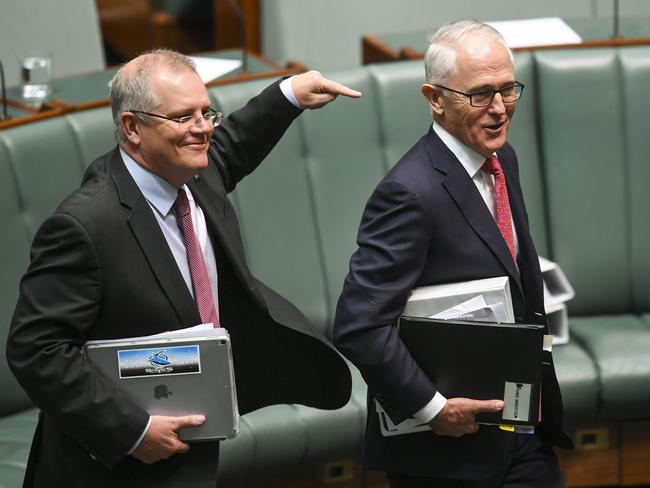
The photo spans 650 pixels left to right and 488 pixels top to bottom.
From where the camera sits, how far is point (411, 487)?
2.37 meters

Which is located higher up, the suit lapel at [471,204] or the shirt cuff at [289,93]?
the shirt cuff at [289,93]

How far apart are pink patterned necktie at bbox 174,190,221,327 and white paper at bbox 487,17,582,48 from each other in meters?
1.82

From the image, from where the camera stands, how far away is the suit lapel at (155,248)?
2102 millimetres

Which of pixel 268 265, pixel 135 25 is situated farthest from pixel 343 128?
pixel 135 25

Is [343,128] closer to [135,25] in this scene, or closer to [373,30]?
[373,30]

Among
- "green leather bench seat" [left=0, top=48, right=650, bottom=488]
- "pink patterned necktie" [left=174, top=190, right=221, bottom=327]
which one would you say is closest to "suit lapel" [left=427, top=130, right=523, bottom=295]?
"pink patterned necktie" [left=174, top=190, right=221, bottom=327]

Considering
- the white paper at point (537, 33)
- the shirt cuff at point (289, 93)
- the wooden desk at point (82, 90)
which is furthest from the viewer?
the white paper at point (537, 33)

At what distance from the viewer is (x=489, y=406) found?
2.25 m

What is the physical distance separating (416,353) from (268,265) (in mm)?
1345

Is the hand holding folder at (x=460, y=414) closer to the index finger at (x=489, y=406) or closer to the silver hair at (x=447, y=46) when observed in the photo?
the index finger at (x=489, y=406)

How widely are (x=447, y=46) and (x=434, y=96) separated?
98 mm

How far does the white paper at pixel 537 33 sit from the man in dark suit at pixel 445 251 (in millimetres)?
1516

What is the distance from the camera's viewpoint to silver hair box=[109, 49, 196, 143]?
2113mm

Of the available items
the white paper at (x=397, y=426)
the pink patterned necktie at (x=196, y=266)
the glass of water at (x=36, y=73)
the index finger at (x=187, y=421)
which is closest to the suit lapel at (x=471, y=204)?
the white paper at (x=397, y=426)
